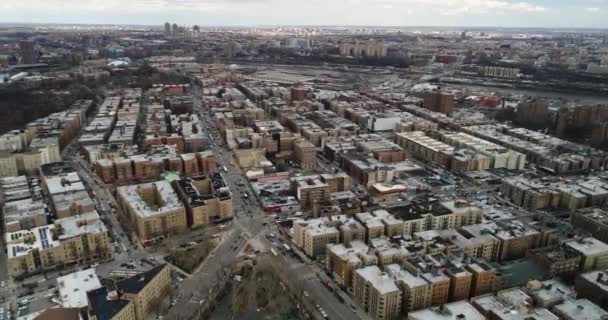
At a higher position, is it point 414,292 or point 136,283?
point 136,283

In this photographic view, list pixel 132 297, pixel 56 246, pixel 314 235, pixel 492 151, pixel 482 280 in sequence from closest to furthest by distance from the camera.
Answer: pixel 132 297, pixel 482 280, pixel 56 246, pixel 314 235, pixel 492 151

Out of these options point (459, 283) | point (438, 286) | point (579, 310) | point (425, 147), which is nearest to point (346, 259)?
point (438, 286)

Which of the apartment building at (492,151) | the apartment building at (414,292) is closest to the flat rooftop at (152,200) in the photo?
the apartment building at (414,292)

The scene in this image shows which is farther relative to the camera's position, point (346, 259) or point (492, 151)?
point (492, 151)

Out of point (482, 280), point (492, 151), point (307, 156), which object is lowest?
point (482, 280)

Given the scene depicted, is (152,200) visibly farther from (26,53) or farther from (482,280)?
(26,53)

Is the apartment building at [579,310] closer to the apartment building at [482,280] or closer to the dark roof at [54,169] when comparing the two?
the apartment building at [482,280]

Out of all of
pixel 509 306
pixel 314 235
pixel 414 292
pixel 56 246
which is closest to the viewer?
pixel 509 306

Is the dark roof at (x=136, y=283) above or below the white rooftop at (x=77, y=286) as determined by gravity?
above
